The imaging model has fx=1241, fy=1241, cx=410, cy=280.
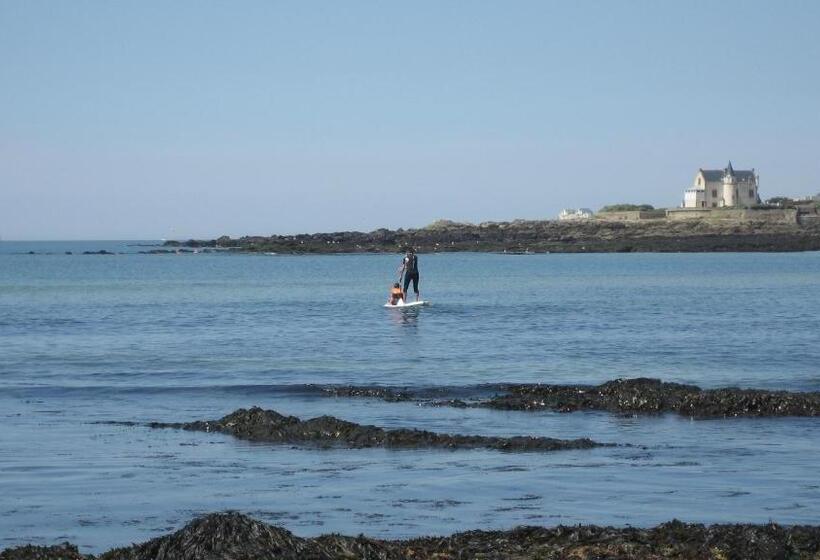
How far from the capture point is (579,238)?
134m

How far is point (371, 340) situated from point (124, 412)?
1425 centimetres

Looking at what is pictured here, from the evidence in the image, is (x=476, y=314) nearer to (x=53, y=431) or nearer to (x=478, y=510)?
(x=53, y=431)

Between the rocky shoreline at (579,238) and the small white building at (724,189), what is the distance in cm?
1775

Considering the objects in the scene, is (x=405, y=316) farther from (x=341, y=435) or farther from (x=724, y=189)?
(x=724, y=189)

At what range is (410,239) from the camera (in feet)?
462

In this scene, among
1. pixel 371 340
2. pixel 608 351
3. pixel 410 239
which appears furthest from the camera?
pixel 410 239

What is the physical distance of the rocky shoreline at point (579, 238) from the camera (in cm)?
12288

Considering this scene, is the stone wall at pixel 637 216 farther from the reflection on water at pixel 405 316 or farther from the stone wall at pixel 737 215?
the reflection on water at pixel 405 316

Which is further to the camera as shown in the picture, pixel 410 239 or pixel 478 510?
pixel 410 239

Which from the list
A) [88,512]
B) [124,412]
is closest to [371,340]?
[124,412]

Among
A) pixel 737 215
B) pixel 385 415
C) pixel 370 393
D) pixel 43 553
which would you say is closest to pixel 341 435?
pixel 385 415

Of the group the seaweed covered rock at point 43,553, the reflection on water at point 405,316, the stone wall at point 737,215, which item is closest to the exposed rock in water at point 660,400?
the seaweed covered rock at point 43,553

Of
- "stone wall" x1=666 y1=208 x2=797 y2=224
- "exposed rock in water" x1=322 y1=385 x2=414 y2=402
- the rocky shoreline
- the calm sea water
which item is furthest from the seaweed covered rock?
"stone wall" x1=666 y1=208 x2=797 y2=224

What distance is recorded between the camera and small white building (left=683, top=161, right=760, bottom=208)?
503 feet
